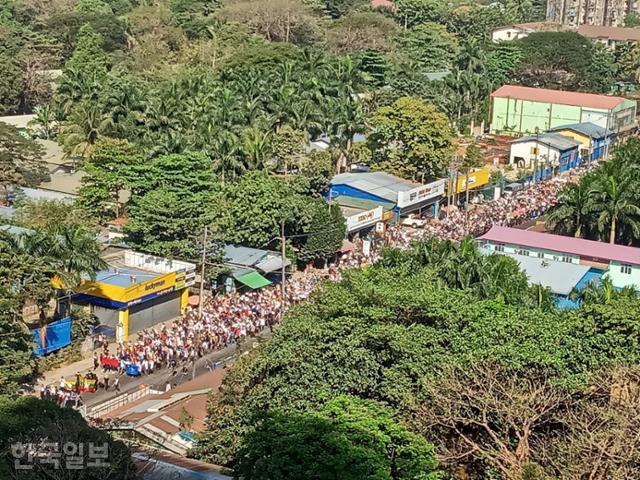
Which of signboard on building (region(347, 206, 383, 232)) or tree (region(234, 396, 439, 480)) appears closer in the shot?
tree (region(234, 396, 439, 480))

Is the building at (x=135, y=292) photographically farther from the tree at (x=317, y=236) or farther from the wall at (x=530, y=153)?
the wall at (x=530, y=153)

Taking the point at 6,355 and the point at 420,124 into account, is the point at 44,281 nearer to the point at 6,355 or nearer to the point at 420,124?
the point at 6,355

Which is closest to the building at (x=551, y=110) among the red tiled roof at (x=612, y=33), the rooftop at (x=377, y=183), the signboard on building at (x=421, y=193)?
the signboard on building at (x=421, y=193)

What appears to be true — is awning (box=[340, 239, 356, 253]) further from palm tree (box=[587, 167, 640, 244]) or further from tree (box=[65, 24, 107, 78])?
tree (box=[65, 24, 107, 78])

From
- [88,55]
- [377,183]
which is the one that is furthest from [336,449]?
[88,55]

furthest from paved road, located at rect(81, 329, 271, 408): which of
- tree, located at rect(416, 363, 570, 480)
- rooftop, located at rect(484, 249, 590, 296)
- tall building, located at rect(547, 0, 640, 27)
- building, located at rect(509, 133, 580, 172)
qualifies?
tall building, located at rect(547, 0, 640, 27)

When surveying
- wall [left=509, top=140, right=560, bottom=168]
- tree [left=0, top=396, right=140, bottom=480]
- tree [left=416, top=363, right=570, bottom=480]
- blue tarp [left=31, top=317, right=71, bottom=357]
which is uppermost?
tree [left=0, top=396, right=140, bottom=480]

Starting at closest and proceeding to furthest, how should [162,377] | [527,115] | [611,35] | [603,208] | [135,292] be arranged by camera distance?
[162,377] < [135,292] < [603,208] < [527,115] < [611,35]

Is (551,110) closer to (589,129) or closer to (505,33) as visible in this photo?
(589,129)
